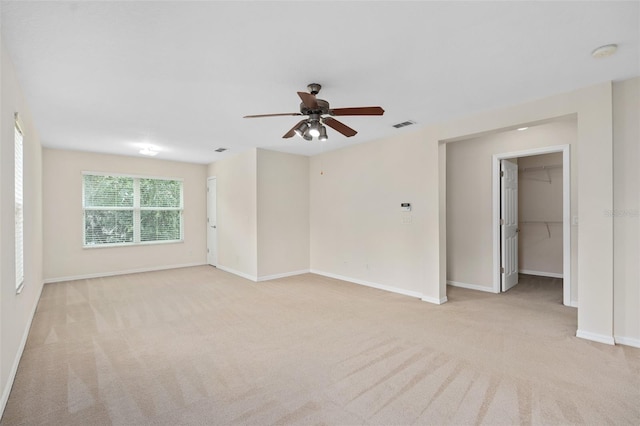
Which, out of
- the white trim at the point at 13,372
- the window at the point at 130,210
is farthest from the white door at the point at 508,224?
the window at the point at 130,210

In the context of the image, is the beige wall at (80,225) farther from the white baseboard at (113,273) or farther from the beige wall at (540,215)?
the beige wall at (540,215)

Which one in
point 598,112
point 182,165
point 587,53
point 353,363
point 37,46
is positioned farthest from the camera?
→ point 182,165

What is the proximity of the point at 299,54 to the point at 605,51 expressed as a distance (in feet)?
7.52

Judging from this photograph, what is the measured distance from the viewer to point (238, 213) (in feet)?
20.1

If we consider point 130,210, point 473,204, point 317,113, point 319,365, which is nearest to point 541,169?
point 473,204

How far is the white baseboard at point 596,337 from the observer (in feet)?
9.26

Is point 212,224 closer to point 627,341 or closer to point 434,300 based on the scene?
point 434,300

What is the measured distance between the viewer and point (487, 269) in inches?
188

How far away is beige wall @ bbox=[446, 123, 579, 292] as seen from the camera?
4.68 meters

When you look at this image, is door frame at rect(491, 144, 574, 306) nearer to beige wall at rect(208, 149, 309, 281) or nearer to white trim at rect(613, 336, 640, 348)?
white trim at rect(613, 336, 640, 348)

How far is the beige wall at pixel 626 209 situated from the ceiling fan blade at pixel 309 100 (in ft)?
9.35

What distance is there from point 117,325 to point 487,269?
5093 mm

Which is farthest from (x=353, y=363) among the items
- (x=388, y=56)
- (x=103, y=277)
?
(x=103, y=277)

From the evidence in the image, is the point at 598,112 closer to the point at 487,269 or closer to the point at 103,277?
the point at 487,269
